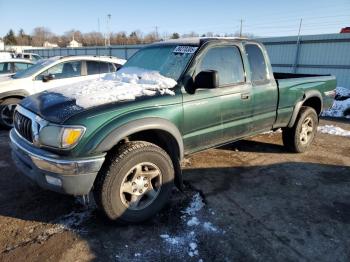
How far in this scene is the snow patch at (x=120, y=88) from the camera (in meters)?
3.38

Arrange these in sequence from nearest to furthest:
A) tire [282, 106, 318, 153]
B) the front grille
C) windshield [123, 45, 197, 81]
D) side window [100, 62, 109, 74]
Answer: the front grille, windshield [123, 45, 197, 81], tire [282, 106, 318, 153], side window [100, 62, 109, 74]

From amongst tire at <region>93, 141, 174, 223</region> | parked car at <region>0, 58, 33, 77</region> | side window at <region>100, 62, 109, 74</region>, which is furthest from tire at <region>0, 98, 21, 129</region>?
Result: tire at <region>93, 141, 174, 223</region>

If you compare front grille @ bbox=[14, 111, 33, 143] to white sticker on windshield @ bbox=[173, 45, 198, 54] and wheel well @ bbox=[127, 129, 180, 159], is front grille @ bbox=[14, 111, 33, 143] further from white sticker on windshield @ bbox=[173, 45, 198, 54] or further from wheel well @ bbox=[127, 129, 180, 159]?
white sticker on windshield @ bbox=[173, 45, 198, 54]

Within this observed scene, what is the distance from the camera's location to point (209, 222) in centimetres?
354

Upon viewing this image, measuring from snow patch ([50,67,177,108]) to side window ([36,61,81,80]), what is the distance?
162 inches

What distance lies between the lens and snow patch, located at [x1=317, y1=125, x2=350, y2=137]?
7.51 metres

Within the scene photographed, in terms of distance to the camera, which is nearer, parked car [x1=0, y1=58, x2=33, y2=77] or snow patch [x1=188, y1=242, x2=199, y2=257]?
snow patch [x1=188, y1=242, x2=199, y2=257]

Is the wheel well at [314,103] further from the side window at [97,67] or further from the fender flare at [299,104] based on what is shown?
the side window at [97,67]

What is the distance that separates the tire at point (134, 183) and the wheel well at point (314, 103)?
11.4 ft

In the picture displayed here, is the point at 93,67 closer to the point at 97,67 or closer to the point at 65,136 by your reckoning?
the point at 97,67

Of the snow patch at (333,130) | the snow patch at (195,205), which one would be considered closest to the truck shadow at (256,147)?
the snow patch at (333,130)

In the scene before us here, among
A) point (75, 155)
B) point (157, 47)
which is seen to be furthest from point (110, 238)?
point (157, 47)

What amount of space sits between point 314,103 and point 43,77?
19.2ft

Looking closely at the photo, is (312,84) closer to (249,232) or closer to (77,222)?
(249,232)
